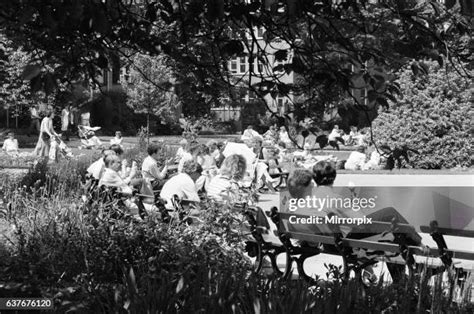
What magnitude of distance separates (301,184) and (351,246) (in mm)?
1422

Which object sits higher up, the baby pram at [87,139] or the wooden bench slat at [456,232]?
the wooden bench slat at [456,232]

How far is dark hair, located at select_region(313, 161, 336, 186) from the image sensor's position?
7.46 meters

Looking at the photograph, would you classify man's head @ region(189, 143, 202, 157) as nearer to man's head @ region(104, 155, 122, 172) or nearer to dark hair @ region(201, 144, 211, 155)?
dark hair @ region(201, 144, 211, 155)

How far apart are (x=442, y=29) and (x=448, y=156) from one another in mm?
18948

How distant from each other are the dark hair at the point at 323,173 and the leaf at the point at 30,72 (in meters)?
3.74

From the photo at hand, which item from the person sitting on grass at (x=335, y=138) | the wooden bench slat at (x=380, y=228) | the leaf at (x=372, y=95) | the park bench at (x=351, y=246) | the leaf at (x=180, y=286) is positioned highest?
the leaf at (x=372, y=95)

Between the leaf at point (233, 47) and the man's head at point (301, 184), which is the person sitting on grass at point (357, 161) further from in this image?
the leaf at point (233, 47)

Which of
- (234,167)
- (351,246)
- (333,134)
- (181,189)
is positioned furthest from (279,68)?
(234,167)

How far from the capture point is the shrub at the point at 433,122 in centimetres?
2336

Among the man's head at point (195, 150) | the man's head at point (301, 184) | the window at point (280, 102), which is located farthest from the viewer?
the man's head at point (195, 150)

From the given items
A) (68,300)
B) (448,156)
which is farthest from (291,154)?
(68,300)

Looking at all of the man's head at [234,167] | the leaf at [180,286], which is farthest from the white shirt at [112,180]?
the leaf at [180,286]

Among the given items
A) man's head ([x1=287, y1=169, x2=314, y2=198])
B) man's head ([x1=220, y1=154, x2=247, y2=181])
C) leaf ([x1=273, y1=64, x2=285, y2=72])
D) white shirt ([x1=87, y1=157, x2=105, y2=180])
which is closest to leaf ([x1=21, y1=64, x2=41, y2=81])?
leaf ([x1=273, y1=64, x2=285, y2=72])

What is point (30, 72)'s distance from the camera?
419 cm
